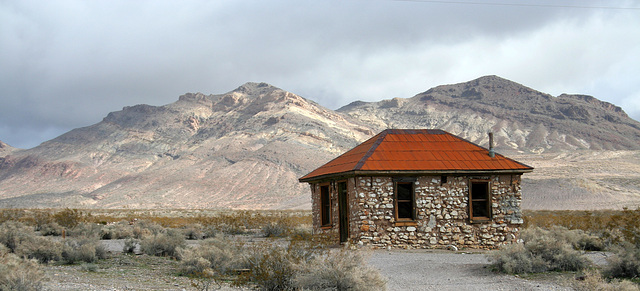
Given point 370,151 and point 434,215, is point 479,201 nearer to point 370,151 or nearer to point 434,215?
point 434,215

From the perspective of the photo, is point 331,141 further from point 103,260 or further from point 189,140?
point 103,260

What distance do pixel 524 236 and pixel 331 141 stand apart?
7449cm

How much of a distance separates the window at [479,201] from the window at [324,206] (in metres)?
4.86

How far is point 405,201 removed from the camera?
54.5ft

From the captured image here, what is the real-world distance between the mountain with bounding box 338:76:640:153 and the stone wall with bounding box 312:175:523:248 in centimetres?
8271

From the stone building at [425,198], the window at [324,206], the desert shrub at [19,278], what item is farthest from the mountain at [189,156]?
the desert shrub at [19,278]

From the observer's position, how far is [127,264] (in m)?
13.8

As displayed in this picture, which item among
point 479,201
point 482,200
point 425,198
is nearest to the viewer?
point 425,198

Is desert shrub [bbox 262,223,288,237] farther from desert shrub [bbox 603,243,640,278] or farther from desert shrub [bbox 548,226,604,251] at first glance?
desert shrub [bbox 603,243,640,278]

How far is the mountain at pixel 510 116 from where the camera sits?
104m

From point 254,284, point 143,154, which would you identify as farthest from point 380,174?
point 143,154

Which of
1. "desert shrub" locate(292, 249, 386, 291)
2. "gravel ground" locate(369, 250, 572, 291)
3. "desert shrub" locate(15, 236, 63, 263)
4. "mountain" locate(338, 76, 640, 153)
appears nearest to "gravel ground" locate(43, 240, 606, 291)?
"gravel ground" locate(369, 250, 572, 291)

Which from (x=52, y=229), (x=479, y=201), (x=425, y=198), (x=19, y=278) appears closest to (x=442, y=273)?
(x=425, y=198)

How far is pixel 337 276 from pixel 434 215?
357 inches
